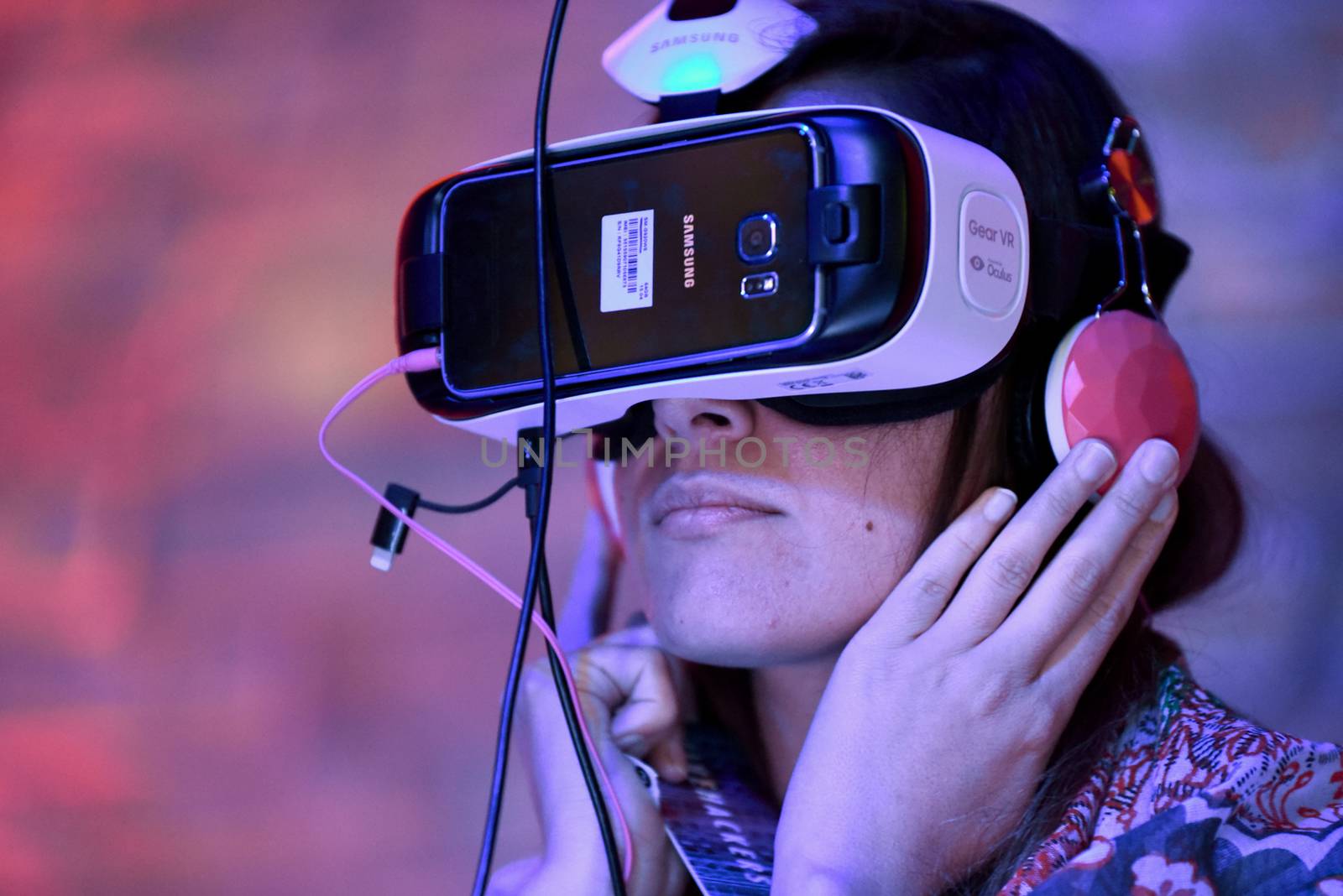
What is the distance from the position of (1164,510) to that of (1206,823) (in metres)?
0.22

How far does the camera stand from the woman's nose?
0.84m

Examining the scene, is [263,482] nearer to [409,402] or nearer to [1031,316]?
[409,402]

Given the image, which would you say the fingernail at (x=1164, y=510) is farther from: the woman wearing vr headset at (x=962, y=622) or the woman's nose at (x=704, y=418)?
the woman's nose at (x=704, y=418)

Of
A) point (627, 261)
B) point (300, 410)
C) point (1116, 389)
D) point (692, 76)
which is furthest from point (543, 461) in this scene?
point (300, 410)

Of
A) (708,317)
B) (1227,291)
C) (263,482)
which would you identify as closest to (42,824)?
(263,482)

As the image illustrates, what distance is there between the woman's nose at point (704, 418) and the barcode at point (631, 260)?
0.36 feet

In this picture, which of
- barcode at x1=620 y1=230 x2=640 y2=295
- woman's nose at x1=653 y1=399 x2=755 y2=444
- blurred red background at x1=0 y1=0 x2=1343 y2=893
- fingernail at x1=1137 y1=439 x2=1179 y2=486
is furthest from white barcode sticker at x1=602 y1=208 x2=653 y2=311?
blurred red background at x1=0 y1=0 x2=1343 y2=893

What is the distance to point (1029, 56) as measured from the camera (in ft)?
3.15

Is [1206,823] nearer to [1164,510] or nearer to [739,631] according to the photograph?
[1164,510]

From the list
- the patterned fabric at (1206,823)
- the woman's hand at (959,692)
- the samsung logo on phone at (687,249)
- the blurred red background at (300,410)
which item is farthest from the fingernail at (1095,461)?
the blurred red background at (300,410)

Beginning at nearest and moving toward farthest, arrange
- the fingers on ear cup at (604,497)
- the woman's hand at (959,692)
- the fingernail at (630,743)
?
the woman's hand at (959,692)
the fingernail at (630,743)
the fingers on ear cup at (604,497)

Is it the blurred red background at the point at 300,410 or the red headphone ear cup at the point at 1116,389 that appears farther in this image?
the blurred red background at the point at 300,410

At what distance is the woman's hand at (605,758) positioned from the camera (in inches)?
37.1

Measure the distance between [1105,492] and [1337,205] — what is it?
701 mm
